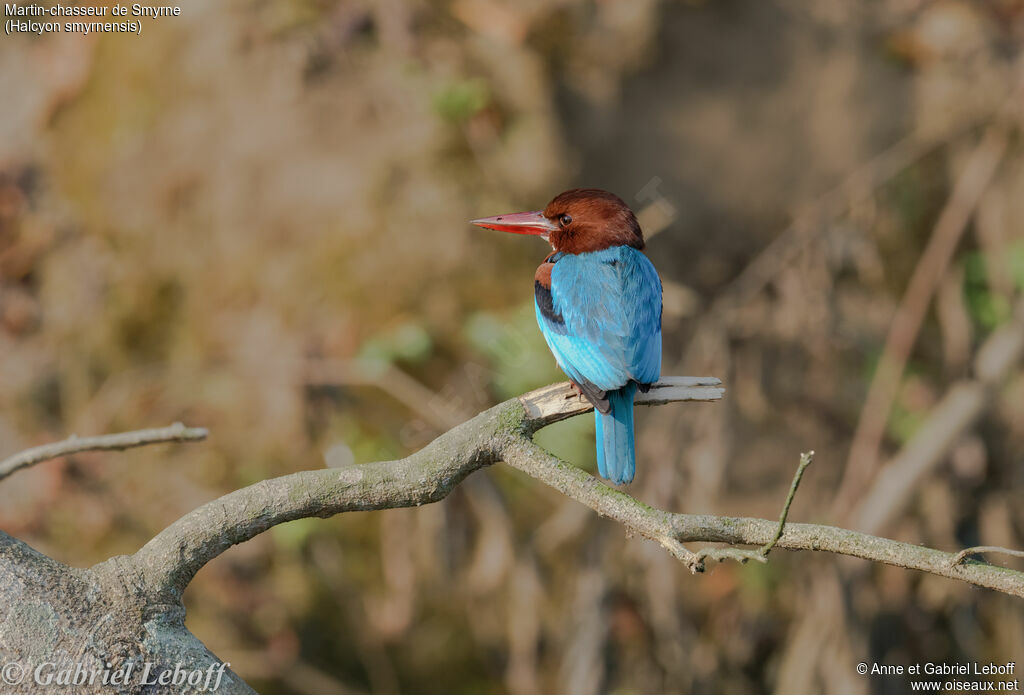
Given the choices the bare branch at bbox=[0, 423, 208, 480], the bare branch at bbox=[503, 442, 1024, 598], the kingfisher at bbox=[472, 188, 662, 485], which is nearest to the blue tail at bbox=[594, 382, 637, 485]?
the kingfisher at bbox=[472, 188, 662, 485]

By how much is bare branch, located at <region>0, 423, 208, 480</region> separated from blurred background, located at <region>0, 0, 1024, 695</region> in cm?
172

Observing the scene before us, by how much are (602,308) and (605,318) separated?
0.04 metres

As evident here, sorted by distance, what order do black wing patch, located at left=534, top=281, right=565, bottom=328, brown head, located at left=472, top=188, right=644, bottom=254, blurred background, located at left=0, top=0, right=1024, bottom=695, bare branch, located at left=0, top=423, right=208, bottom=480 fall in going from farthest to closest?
blurred background, located at left=0, top=0, right=1024, bottom=695
brown head, located at left=472, top=188, right=644, bottom=254
black wing patch, located at left=534, top=281, right=565, bottom=328
bare branch, located at left=0, top=423, right=208, bottom=480

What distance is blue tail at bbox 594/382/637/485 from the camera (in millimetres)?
2125

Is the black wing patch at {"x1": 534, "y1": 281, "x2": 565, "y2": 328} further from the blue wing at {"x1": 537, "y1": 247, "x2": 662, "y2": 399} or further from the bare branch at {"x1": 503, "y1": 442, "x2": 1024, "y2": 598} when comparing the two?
the bare branch at {"x1": 503, "y1": 442, "x2": 1024, "y2": 598}

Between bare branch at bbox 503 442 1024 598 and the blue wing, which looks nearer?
bare branch at bbox 503 442 1024 598

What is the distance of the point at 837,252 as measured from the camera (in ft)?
13.7

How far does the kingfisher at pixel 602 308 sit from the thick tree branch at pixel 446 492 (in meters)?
0.34

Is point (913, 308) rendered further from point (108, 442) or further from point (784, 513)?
point (108, 442)

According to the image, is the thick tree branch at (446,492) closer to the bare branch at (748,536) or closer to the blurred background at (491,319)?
the bare branch at (748,536)

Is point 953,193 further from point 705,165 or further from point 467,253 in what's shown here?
point 467,253

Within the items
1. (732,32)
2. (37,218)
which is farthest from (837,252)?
(37,218)

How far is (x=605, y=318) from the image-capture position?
2.28m

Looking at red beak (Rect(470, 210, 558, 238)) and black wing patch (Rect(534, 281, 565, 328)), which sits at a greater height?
red beak (Rect(470, 210, 558, 238))
